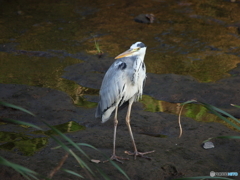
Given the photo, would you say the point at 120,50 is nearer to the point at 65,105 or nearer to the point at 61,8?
the point at 65,105

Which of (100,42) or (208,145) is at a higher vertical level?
(208,145)

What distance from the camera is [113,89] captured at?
4.50 meters

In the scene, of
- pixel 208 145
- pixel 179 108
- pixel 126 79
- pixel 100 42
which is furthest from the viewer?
pixel 100 42

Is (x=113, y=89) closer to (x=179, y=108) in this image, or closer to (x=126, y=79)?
(x=126, y=79)

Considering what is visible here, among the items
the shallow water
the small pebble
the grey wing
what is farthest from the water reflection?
the grey wing

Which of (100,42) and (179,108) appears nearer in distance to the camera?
(179,108)

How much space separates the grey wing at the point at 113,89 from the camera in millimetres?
4418

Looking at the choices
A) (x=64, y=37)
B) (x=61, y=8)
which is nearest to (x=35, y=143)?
(x=64, y=37)

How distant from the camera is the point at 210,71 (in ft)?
24.6

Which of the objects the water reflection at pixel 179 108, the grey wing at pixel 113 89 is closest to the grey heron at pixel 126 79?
the grey wing at pixel 113 89

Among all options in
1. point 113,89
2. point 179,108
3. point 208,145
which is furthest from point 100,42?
point 208,145

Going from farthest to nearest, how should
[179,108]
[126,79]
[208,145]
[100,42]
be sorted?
[100,42] < [179,108] < [208,145] < [126,79]

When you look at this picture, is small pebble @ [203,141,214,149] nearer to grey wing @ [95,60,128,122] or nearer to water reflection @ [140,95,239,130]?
water reflection @ [140,95,239,130]

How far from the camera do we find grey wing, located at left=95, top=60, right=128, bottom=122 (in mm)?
4418
